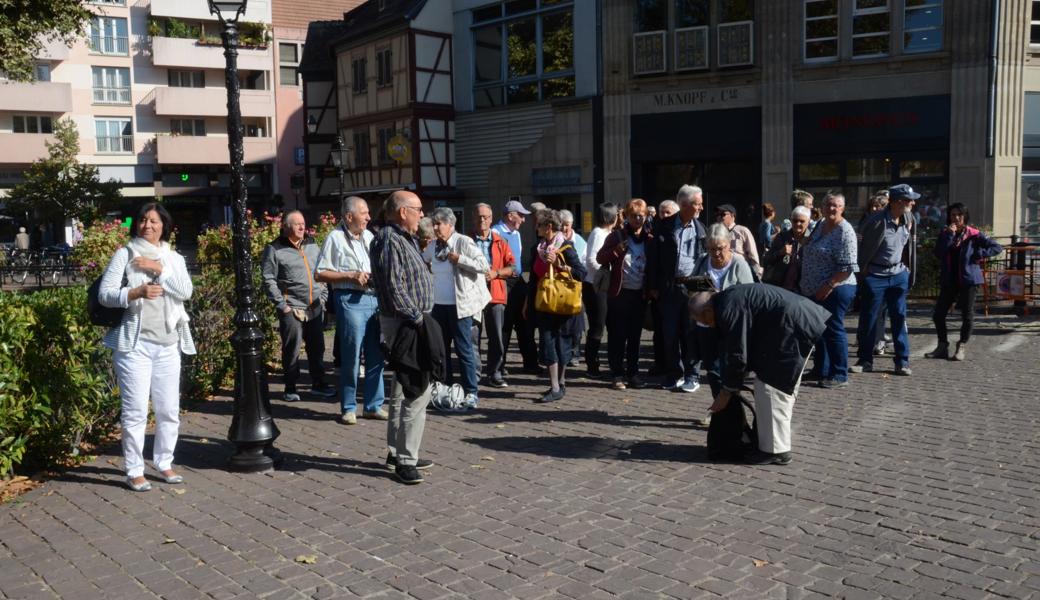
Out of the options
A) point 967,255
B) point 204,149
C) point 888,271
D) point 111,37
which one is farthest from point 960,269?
point 111,37

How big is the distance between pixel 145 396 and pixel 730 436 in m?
4.10

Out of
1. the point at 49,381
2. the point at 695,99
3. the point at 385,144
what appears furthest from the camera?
the point at 385,144

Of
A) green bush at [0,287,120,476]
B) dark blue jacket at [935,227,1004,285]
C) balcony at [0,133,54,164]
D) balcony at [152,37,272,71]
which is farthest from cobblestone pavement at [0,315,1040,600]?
balcony at [0,133,54,164]

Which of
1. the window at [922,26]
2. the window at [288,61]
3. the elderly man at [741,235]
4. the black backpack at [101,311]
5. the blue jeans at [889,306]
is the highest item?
the window at [288,61]

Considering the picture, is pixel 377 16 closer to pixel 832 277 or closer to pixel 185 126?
pixel 185 126

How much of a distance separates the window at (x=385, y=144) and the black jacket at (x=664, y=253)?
81.8 ft

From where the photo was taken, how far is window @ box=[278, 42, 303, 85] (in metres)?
51.2

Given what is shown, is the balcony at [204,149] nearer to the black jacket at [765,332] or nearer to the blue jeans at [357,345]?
the blue jeans at [357,345]

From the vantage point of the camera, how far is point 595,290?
9.87m

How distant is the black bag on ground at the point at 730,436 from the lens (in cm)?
656

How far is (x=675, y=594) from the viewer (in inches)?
173

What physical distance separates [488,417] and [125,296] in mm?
3448

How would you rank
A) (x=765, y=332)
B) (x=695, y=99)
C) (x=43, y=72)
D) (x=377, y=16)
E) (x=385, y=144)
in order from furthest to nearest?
(x=43, y=72), (x=377, y=16), (x=385, y=144), (x=695, y=99), (x=765, y=332)

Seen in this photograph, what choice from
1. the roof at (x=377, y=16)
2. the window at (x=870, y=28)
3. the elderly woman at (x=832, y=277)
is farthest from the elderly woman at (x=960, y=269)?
the roof at (x=377, y=16)
